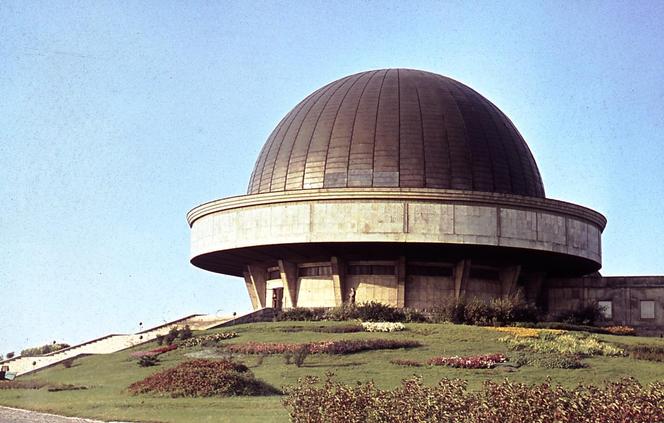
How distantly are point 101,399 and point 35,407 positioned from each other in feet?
5.85

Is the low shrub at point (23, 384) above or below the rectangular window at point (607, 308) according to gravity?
below

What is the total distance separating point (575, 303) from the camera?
1922 inches

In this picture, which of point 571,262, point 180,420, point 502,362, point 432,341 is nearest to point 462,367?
point 502,362

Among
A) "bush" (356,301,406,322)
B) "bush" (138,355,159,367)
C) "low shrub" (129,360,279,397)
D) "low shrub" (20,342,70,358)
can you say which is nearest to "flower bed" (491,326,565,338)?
"bush" (356,301,406,322)

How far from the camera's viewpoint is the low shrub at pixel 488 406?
48.9 feet

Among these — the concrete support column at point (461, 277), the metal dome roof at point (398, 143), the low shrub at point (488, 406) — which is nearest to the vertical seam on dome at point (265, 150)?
the metal dome roof at point (398, 143)

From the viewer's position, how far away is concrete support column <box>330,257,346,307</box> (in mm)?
44844

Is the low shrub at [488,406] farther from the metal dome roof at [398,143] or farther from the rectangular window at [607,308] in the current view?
the rectangular window at [607,308]

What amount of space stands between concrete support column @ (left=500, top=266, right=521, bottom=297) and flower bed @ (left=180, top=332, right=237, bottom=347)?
16465 mm

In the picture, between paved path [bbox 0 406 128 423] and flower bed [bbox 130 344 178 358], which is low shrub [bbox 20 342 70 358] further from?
paved path [bbox 0 406 128 423]

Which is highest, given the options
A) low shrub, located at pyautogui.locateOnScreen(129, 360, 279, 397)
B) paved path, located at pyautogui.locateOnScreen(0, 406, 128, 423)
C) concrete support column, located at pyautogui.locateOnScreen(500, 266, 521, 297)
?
concrete support column, located at pyautogui.locateOnScreen(500, 266, 521, 297)

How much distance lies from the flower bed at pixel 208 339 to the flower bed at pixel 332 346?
2794 millimetres

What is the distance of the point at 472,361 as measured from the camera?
27.3 meters

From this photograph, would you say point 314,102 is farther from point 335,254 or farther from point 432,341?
point 432,341
